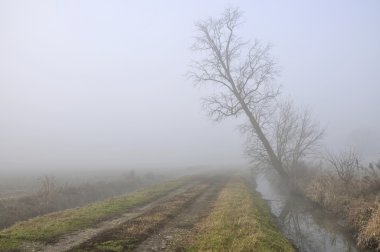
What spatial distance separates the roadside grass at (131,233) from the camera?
41.8 ft

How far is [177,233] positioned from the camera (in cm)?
1531

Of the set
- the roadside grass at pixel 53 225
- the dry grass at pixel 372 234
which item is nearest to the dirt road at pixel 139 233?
the roadside grass at pixel 53 225

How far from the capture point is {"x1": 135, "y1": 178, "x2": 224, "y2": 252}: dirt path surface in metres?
13.0

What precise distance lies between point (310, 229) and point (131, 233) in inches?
459

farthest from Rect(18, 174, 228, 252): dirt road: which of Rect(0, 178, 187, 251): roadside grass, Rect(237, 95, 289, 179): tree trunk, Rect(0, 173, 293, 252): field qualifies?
Rect(237, 95, 289, 179): tree trunk

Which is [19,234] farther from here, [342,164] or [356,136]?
[356,136]

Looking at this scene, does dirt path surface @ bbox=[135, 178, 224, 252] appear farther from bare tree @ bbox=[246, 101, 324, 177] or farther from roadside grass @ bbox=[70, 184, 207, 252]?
bare tree @ bbox=[246, 101, 324, 177]

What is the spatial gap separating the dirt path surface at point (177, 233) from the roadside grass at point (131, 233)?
12.9 inches

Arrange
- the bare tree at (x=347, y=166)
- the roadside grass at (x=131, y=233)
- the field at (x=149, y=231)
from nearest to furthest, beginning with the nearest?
the roadside grass at (x=131, y=233)
the field at (x=149, y=231)
the bare tree at (x=347, y=166)

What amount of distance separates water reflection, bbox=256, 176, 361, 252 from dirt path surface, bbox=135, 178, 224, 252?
5.12m

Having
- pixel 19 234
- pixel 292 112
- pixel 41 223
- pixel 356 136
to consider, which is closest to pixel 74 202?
pixel 41 223

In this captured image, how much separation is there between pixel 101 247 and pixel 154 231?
3.37 m

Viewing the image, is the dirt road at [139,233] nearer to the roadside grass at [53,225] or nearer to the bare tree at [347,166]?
the roadside grass at [53,225]

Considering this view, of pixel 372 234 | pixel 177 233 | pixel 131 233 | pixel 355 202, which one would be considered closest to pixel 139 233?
pixel 131 233
